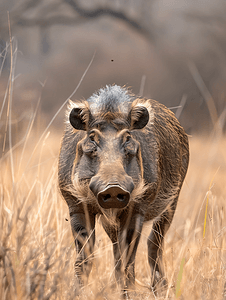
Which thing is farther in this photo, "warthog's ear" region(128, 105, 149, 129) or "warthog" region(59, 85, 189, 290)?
"warthog's ear" region(128, 105, 149, 129)

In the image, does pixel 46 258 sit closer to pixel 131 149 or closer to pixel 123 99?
pixel 131 149

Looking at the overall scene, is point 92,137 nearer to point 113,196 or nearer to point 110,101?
point 110,101

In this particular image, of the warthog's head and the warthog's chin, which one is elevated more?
the warthog's head

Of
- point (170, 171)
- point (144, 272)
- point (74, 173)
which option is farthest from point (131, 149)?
point (144, 272)

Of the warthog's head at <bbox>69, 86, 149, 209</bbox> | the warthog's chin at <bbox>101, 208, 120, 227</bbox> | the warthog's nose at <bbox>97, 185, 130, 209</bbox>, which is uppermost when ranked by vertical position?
the warthog's head at <bbox>69, 86, 149, 209</bbox>

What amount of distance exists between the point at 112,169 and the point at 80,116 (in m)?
0.64

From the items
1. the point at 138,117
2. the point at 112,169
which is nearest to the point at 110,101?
the point at 138,117

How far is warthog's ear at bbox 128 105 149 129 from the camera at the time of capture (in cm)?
338

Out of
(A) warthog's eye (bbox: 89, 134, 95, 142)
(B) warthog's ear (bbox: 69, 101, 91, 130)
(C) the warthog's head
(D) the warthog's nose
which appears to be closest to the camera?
(D) the warthog's nose

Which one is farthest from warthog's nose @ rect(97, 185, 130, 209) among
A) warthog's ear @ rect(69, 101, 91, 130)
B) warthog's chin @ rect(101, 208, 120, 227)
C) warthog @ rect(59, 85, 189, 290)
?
warthog's ear @ rect(69, 101, 91, 130)

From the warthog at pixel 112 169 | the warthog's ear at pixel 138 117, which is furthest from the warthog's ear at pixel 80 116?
the warthog's ear at pixel 138 117

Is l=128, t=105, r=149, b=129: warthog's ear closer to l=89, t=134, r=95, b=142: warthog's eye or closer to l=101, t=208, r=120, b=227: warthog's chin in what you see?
l=89, t=134, r=95, b=142: warthog's eye

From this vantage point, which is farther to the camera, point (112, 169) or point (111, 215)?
point (111, 215)

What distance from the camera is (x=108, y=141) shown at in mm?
3188
